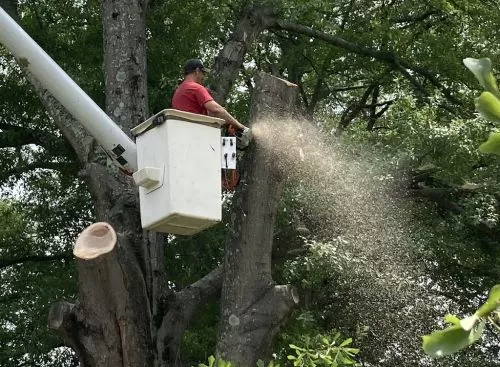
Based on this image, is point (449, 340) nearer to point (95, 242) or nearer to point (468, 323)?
point (468, 323)

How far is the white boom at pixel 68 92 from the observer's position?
540cm

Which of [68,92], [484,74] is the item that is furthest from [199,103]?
[484,74]

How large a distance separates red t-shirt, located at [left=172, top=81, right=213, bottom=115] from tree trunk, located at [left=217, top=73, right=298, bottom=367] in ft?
0.97

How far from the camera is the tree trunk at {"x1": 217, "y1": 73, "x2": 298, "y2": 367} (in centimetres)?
554

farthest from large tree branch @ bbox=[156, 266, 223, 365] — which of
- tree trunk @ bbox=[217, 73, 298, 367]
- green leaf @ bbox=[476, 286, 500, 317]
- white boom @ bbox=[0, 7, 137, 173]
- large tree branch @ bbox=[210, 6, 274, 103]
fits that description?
green leaf @ bbox=[476, 286, 500, 317]

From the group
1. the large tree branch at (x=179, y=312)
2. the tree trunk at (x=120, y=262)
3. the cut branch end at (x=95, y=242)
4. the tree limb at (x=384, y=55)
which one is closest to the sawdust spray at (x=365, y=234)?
the large tree branch at (x=179, y=312)

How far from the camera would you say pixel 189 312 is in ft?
21.2

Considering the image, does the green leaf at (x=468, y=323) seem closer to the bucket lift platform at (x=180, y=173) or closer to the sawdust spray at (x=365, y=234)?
the bucket lift platform at (x=180, y=173)

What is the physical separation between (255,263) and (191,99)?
1.04m

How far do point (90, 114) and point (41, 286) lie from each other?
5354 millimetres

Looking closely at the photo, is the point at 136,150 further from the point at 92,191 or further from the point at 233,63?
the point at 233,63

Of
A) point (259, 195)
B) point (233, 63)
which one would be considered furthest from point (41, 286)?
point (259, 195)

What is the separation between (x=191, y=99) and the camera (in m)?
5.73

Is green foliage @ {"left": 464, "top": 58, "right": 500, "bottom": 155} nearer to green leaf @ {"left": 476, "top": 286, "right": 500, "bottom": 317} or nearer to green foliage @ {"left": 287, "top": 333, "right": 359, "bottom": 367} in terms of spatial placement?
green leaf @ {"left": 476, "top": 286, "right": 500, "bottom": 317}
